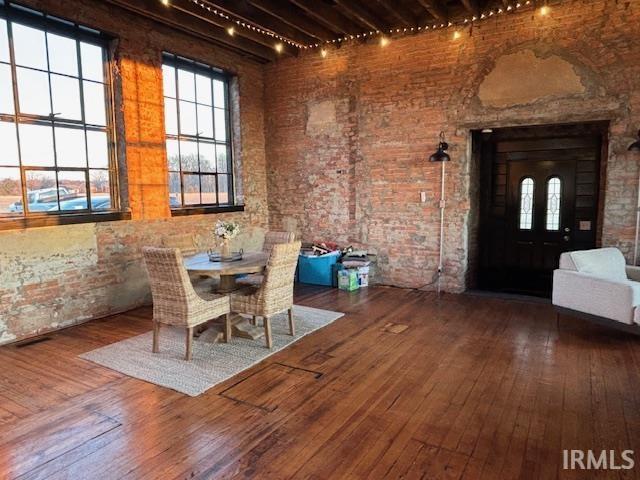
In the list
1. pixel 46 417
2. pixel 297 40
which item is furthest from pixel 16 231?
pixel 297 40

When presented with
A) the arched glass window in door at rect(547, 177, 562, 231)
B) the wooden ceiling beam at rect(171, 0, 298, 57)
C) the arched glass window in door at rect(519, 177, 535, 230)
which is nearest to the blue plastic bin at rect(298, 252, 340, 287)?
the arched glass window in door at rect(519, 177, 535, 230)

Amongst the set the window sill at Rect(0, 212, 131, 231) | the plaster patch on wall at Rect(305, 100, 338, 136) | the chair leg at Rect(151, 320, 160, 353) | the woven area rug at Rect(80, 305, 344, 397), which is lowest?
the woven area rug at Rect(80, 305, 344, 397)

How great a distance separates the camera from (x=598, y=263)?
4430mm

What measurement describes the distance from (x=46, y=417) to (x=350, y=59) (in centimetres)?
567

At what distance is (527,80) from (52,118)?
5.35 m

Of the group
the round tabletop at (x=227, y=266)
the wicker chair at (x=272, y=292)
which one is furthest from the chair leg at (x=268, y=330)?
the round tabletop at (x=227, y=266)

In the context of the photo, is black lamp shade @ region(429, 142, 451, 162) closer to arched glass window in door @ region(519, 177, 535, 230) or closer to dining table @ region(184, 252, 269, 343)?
arched glass window in door @ region(519, 177, 535, 230)

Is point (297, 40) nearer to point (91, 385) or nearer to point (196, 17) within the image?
point (196, 17)

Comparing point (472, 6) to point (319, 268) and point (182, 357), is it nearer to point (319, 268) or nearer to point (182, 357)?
point (319, 268)

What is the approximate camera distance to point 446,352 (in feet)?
12.7

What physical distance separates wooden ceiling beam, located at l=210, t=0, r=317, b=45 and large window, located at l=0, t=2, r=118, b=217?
4.80 feet

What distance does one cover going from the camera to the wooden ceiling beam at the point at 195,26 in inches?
194

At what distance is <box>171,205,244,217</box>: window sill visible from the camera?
Answer: 5.81m

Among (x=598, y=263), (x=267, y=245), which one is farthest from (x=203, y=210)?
(x=598, y=263)
